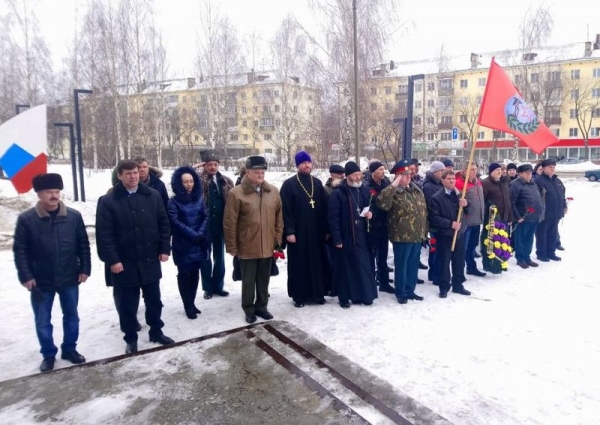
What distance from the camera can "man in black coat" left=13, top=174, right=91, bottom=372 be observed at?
3.81 m

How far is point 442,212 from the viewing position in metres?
5.95

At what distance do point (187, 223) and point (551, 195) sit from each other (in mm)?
6592

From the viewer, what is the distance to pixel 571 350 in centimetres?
416

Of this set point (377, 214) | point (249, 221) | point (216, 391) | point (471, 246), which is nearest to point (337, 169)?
point (377, 214)

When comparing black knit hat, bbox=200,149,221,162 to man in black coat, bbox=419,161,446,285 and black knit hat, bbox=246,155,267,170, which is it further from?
man in black coat, bbox=419,161,446,285

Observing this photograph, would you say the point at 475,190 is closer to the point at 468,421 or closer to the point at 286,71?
the point at 468,421

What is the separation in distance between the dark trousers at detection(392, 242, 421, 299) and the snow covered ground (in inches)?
9.5

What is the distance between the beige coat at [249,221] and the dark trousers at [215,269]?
94 cm

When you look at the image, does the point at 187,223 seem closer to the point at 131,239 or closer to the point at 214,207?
the point at 214,207

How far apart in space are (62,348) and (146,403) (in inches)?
54.5

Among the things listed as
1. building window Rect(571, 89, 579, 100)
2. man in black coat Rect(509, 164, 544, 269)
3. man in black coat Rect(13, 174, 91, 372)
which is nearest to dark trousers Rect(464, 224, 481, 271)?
man in black coat Rect(509, 164, 544, 269)

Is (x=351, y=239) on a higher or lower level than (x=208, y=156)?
lower

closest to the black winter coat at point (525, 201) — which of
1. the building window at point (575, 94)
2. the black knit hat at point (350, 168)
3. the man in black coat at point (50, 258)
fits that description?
the black knit hat at point (350, 168)

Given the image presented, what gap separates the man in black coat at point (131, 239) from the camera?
4.07 metres
